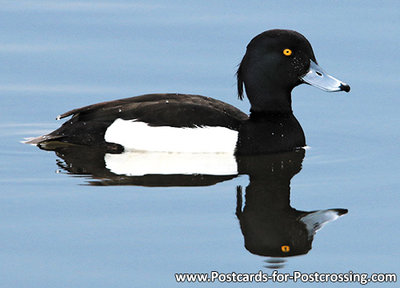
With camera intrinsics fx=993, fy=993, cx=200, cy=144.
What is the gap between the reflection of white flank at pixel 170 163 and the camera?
906 cm

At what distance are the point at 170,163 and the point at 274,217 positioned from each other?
169 cm

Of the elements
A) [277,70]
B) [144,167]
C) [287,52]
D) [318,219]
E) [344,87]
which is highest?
[287,52]

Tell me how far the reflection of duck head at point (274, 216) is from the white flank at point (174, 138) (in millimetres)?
358

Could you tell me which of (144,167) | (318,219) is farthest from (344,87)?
(318,219)

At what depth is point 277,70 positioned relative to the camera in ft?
33.1

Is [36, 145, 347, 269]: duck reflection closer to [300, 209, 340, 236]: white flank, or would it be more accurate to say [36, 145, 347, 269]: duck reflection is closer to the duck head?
[300, 209, 340, 236]: white flank

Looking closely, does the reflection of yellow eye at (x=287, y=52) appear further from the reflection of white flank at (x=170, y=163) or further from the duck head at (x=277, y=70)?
the reflection of white flank at (x=170, y=163)

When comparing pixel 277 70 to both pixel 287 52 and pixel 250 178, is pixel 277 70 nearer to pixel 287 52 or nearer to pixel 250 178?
pixel 287 52

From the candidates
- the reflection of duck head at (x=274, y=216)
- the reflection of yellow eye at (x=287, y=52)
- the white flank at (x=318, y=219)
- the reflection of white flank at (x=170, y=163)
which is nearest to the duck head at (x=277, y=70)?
the reflection of yellow eye at (x=287, y=52)

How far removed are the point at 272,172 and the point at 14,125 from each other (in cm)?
316

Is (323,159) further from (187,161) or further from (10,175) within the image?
(10,175)

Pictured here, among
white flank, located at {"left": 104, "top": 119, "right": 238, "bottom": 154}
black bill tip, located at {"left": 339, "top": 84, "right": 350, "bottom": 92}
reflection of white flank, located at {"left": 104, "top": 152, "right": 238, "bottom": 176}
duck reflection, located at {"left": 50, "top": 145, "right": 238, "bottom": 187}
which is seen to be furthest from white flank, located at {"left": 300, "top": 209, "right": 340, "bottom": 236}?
black bill tip, located at {"left": 339, "top": 84, "right": 350, "bottom": 92}

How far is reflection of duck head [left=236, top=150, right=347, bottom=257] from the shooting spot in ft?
24.2

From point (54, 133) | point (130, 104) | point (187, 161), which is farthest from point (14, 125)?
point (187, 161)
